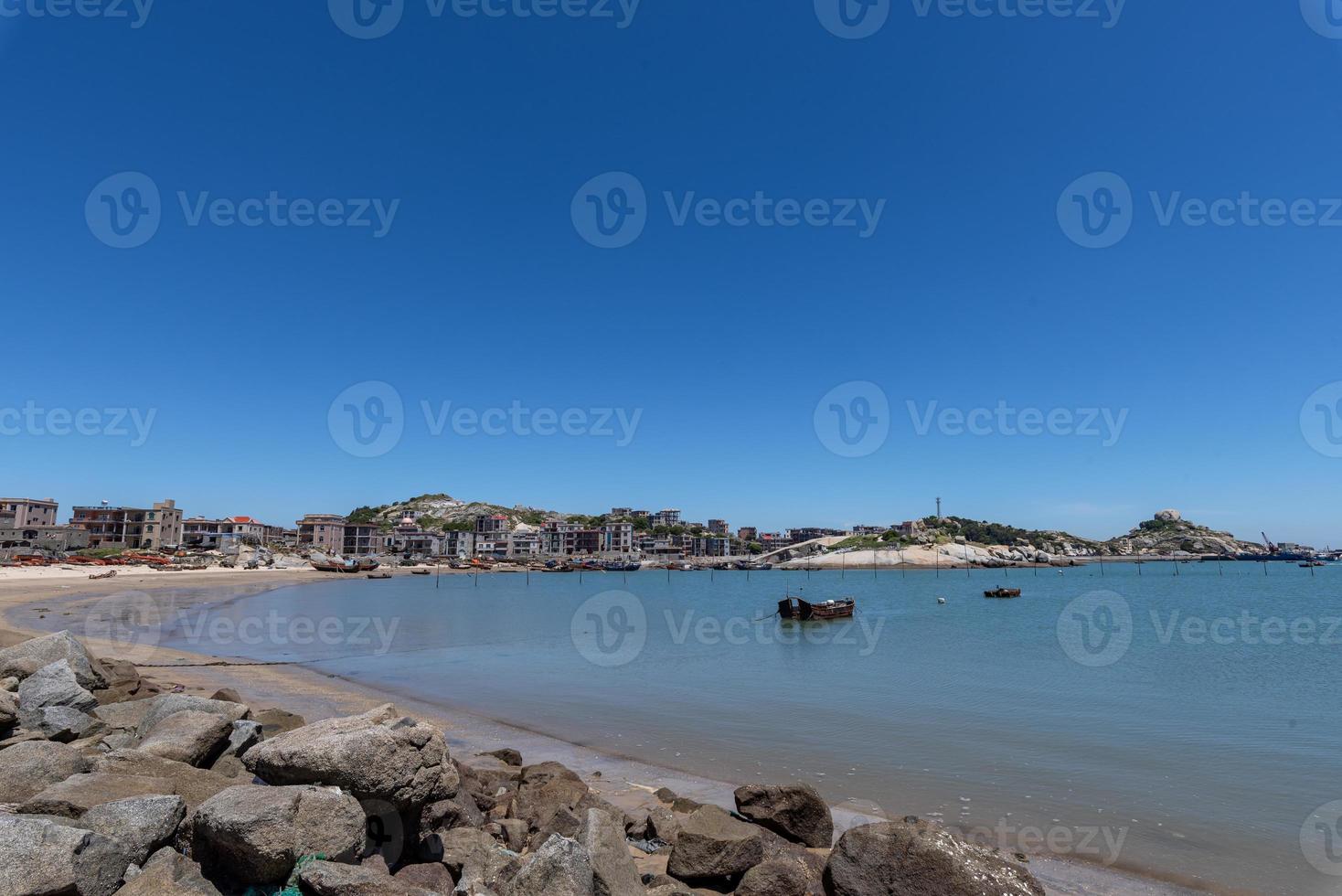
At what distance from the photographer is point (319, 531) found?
167375 millimetres

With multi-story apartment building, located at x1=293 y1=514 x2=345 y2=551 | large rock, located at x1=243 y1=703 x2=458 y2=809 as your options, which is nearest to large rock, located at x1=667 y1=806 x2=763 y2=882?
large rock, located at x1=243 y1=703 x2=458 y2=809

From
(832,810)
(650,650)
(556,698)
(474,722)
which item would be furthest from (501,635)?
(832,810)

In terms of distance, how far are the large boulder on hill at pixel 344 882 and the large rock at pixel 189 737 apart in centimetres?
374

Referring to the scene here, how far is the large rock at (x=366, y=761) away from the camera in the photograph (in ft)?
20.7

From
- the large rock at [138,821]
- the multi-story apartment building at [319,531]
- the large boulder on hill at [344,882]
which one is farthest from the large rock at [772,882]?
the multi-story apartment building at [319,531]

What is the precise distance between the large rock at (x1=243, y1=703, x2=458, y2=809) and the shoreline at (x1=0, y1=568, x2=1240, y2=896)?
4803mm

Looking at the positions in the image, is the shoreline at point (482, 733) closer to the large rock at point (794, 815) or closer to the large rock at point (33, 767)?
the large rock at point (794, 815)

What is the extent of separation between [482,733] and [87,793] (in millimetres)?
10340

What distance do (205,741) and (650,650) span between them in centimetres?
2447

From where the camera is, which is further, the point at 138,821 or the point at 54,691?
the point at 54,691

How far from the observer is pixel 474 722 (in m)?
17.4

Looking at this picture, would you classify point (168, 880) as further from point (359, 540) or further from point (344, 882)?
point (359, 540)

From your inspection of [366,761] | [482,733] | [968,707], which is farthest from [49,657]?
[968,707]

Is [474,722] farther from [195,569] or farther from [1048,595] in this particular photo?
[195,569]
